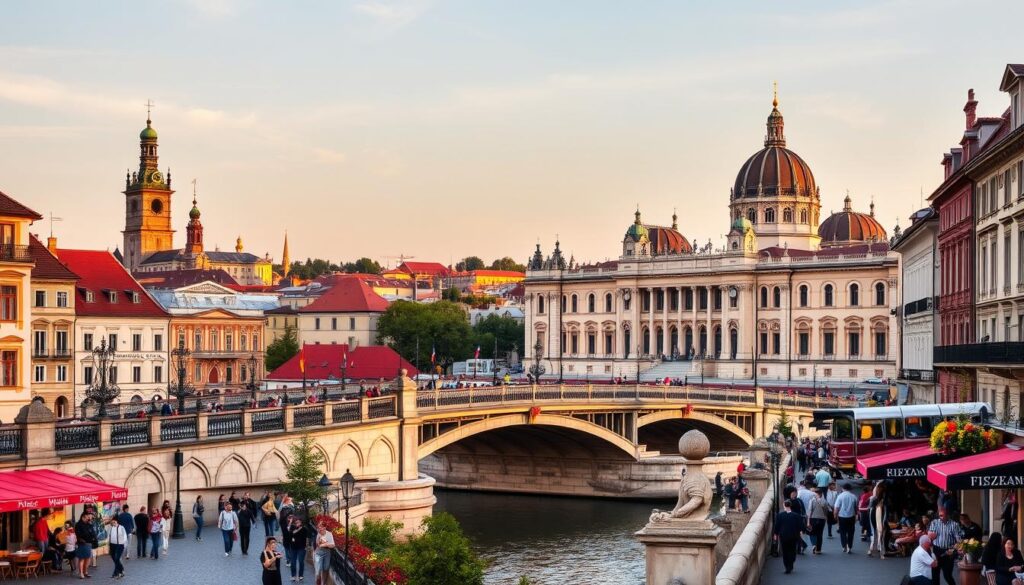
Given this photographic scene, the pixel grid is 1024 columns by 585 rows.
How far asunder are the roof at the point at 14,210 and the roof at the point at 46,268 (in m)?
16.3

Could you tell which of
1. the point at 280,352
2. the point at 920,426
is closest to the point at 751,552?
the point at 920,426

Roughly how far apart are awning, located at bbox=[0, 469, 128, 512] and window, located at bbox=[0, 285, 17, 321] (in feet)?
79.8

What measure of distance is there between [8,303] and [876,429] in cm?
3314

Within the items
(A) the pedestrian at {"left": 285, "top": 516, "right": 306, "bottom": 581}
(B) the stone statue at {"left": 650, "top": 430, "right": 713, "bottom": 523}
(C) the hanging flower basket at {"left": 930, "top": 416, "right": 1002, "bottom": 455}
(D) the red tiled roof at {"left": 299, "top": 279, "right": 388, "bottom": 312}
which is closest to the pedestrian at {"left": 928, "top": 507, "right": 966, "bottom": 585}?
(C) the hanging flower basket at {"left": 930, "top": 416, "right": 1002, "bottom": 455}

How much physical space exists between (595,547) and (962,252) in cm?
1763

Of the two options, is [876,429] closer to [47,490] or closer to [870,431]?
[870,431]

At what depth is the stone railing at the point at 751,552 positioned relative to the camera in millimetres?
18453

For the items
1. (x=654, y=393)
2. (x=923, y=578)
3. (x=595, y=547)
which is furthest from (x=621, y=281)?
(x=923, y=578)

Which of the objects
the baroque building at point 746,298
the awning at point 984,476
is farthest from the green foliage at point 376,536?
the baroque building at point 746,298

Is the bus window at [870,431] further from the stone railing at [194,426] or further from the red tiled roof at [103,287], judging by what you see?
the red tiled roof at [103,287]

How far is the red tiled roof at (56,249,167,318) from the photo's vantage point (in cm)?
9225

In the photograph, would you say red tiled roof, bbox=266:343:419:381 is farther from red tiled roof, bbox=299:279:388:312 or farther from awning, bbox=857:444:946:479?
awning, bbox=857:444:946:479

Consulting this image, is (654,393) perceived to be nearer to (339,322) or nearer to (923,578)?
(923,578)

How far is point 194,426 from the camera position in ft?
126
